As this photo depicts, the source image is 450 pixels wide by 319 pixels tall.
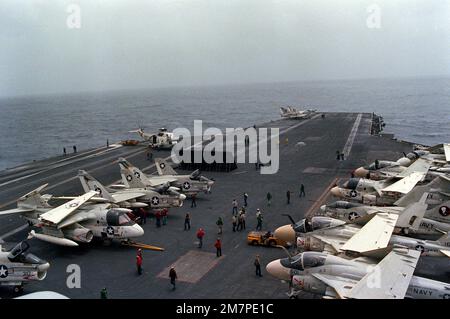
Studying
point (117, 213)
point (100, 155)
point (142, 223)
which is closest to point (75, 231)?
point (117, 213)

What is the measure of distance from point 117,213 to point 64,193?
57.2 ft

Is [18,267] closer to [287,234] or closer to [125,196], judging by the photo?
[125,196]

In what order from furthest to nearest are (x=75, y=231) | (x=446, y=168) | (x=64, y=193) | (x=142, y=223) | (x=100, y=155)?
(x=100, y=155)
(x=64, y=193)
(x=446, y=168)
(x=142, y=223)
(x=75, y=231)

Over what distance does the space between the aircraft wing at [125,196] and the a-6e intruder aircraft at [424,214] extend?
50.4ft

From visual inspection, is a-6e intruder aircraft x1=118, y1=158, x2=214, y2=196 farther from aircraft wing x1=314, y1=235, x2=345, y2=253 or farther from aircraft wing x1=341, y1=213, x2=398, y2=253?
aircraft wing x1=341, y1=213, x2=398, y2=253

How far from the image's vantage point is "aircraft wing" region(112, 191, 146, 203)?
109ft

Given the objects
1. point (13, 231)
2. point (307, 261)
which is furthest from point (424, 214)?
point (13, 231)

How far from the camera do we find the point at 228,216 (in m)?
34.5

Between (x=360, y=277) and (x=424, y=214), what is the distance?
11.5 metres

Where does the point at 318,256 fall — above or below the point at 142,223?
above

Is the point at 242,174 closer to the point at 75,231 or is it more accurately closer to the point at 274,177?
the point at 274,177

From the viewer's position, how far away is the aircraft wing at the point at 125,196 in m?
33.3

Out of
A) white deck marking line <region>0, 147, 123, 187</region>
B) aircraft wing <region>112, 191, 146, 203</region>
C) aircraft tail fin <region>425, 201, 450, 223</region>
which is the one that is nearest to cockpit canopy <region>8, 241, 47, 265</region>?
aircraft wing <region>112, 191, 146, 203</region>
